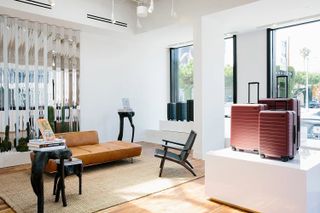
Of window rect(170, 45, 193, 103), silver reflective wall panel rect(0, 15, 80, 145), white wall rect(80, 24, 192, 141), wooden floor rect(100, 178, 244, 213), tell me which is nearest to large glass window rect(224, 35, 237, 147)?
white wall rect(80, 24, 192, 141)

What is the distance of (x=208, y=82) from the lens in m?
5.75

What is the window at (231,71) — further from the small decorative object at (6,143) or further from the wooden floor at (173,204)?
the small decorative object at (6,143)

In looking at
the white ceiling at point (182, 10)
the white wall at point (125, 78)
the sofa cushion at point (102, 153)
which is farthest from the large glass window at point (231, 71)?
the sofa cushion at point (102, 153)

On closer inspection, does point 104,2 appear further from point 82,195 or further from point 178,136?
point 82,195

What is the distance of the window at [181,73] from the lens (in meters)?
8.48


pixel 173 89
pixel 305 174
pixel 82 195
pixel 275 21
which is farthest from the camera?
pixel 173 89

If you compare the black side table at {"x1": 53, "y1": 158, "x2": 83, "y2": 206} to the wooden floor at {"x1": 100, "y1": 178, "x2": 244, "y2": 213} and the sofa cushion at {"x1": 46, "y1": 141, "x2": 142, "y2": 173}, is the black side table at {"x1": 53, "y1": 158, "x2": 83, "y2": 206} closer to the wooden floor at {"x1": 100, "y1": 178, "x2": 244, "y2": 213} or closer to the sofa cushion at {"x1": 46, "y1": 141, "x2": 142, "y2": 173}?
the wooden floor at {"x1": 100, "y1": 178, "x2": 244, "y2": 213}

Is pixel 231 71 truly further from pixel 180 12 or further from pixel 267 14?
pixel 180 12

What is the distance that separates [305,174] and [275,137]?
51 cm

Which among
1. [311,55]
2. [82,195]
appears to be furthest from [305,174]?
[311,55]

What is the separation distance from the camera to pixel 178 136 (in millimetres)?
7176

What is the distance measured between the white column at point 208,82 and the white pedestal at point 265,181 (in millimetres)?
2191

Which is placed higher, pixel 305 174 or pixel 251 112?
pixel 251 112

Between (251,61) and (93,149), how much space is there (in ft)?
14.8
